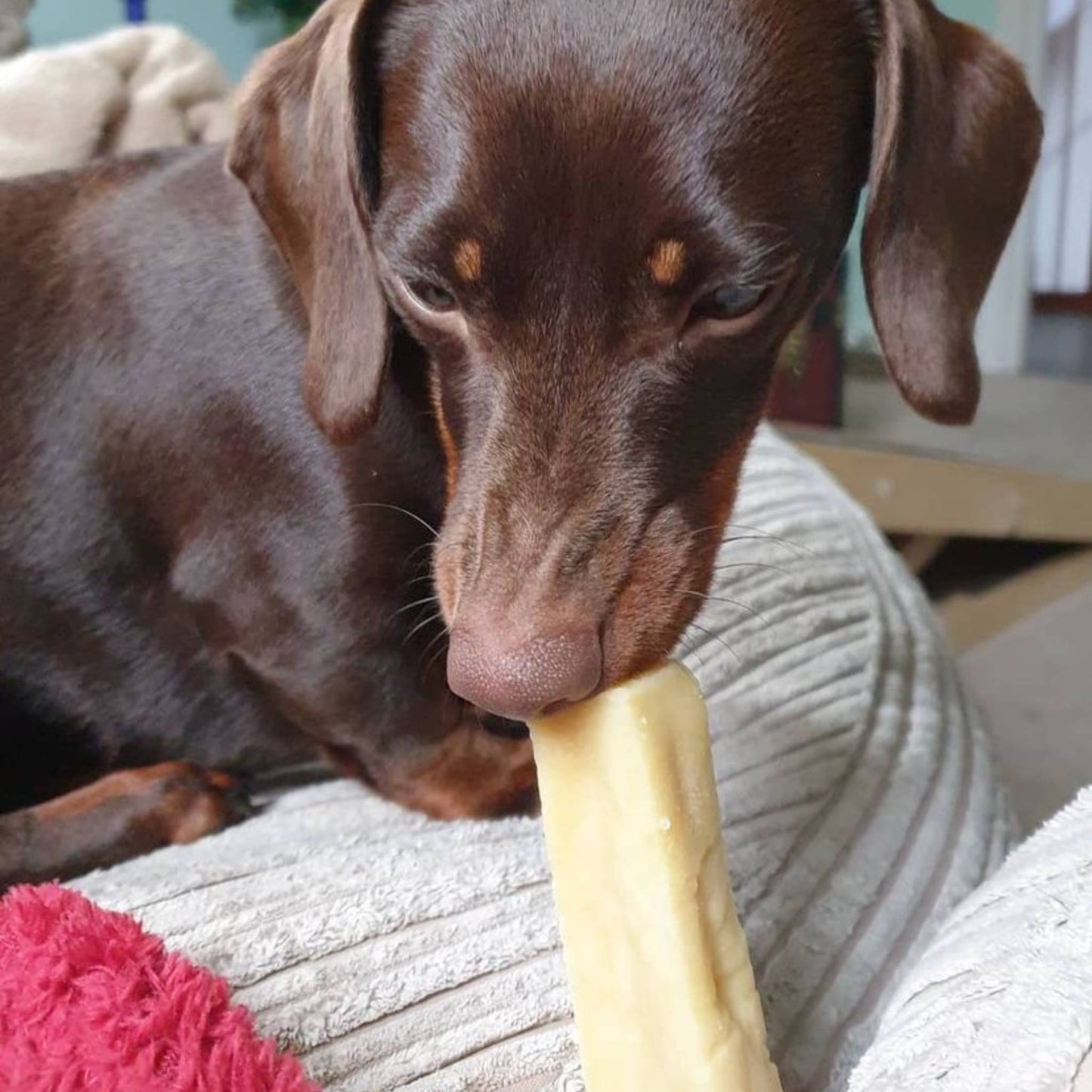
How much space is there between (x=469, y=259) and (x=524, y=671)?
35 cm

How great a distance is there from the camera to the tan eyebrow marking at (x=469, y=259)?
1118mm

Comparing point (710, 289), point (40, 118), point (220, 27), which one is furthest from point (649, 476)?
point (220, 27)

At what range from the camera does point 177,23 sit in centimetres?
436

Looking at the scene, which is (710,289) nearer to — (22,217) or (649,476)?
(649,476)

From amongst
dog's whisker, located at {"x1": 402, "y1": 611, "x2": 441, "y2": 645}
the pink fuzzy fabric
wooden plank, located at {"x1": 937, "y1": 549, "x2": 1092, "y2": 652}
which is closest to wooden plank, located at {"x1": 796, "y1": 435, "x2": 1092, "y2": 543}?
wooden plank, located at {"x1": 937, "y1": 549, "x2": 1092, "y2": 652}

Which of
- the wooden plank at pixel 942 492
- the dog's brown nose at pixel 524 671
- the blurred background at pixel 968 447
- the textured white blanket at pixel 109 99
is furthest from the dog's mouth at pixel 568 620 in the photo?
the wooden plank at pixel 942 492

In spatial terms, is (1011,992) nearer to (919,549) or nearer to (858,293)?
(919,549)

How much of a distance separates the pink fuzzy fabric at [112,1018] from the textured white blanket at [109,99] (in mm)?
1284

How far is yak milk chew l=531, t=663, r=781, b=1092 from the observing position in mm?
1054

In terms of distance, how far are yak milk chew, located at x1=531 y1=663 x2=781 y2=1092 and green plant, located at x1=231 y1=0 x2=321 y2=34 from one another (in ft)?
11.6

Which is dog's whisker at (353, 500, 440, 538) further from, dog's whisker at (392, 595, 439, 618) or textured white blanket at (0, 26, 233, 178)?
textured white blanket at (0, 26, 233, 178)

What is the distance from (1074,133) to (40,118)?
23.7ft

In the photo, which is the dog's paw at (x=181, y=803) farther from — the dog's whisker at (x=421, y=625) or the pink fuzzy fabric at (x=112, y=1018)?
the pink fuzzy fabric at (x=112, y=1018)

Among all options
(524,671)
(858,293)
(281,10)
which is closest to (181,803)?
(524,671)
